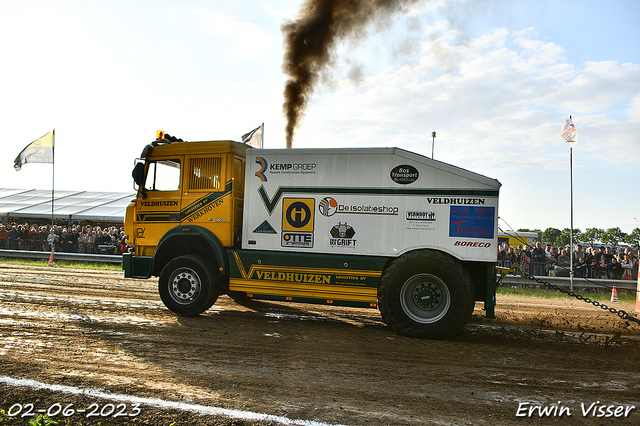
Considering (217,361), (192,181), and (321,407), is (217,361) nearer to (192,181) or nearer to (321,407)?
(321,407)

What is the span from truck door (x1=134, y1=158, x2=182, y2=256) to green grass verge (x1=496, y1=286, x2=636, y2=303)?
10226 mm

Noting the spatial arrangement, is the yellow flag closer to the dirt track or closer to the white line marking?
the dirt track

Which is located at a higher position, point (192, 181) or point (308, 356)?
point (192, 181)

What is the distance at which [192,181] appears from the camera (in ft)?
25.6

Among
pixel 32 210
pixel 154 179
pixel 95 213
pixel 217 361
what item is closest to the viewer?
pixel 217 361

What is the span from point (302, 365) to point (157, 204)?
187 inches

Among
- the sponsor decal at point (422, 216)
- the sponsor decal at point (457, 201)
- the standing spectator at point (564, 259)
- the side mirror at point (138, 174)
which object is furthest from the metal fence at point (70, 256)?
the standing spectator at point (564, 259)

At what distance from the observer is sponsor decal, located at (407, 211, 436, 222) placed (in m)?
6.68

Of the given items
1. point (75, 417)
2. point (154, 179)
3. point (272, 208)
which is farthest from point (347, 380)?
point (154, 179)

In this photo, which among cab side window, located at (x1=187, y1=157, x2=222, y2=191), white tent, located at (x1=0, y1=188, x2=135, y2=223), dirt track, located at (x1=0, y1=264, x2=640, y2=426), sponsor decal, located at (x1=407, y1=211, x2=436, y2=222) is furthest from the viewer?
white tent, located at (x1=0, y1=188, x2=135, y2=223)

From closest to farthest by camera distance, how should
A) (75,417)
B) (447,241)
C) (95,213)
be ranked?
(75,417) → (447,241) → (95,213)

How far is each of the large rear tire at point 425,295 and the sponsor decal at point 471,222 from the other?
1.59 feet

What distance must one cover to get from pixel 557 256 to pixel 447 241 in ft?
37.5

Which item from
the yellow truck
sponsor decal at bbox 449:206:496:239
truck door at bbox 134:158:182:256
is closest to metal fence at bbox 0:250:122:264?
truck door at bbox 134:158:182:256
